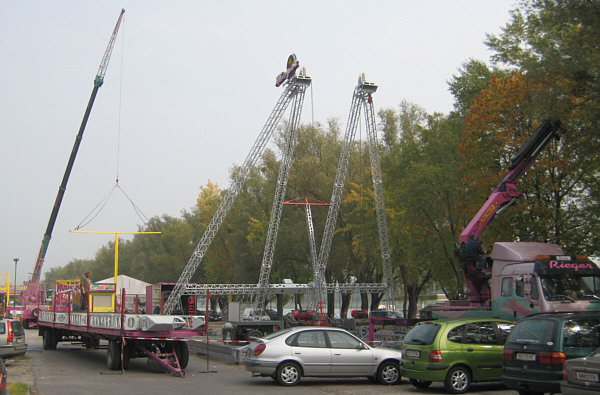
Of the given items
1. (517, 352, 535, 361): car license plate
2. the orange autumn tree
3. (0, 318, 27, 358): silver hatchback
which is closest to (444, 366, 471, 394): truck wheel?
(517, 352, 535, 361): car license plate

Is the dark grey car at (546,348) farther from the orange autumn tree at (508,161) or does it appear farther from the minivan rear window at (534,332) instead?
the orange autumn tree at (508,161)

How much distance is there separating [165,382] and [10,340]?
599 cm

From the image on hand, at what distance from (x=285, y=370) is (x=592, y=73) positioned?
10896 millimetres

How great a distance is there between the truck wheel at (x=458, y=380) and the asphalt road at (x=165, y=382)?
16.5 inches

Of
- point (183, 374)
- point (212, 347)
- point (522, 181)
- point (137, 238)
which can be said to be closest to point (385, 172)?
point (522, 181)

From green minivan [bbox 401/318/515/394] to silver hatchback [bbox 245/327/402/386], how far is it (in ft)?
3.90

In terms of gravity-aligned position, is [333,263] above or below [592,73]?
below

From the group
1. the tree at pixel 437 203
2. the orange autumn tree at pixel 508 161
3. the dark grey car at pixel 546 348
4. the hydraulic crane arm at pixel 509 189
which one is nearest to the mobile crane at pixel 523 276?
the hydraulic crane arm at pixel 509 189

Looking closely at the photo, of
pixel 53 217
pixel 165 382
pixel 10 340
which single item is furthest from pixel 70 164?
pixel 165 382

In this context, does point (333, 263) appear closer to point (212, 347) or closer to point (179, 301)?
point (179, 301)

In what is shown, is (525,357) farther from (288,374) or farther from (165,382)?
(165,382)

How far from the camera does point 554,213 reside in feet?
79.1

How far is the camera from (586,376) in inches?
362

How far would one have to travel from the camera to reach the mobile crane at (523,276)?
15383 mm
